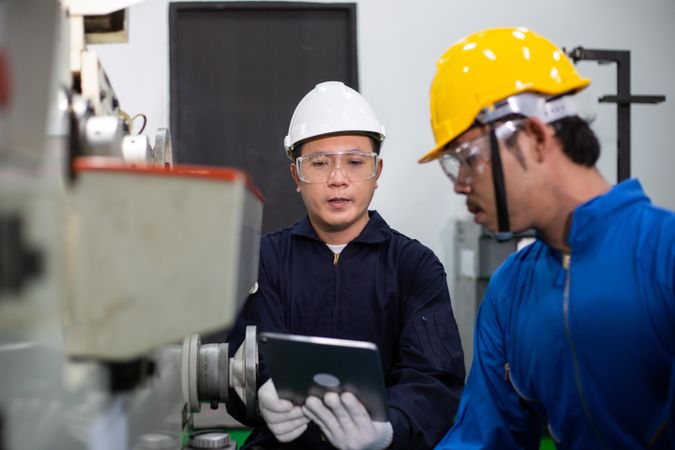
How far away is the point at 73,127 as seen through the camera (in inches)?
25.4

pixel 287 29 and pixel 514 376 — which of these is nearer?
pixel 514 376

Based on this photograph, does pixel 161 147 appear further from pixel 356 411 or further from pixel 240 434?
pixel 240 434

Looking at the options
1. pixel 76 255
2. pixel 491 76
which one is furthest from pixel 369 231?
pixel 76 255

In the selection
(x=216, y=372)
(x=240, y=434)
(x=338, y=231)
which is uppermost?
(x=338, y=231)

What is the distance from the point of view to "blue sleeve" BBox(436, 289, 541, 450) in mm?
1408

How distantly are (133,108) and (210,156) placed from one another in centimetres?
46

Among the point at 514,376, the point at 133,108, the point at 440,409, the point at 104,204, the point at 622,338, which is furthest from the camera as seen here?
the point at 133,108

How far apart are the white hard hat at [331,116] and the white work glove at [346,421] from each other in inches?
31.2

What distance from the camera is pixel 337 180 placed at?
1.76 m

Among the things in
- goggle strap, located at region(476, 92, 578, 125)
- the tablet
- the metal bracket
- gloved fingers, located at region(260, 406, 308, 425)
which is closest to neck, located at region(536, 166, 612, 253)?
goggle strap, located at region(476, 92, 578, 125)

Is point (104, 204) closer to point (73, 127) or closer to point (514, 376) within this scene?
point (73, 127)

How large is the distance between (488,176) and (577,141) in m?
0.18

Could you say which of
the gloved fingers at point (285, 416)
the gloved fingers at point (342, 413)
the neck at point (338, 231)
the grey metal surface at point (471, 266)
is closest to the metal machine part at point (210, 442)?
the gloved fingers at point (285, 416)

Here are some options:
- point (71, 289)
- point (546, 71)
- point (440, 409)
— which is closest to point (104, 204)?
point (71, 289)
